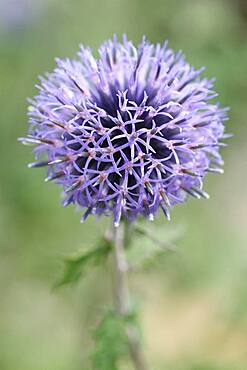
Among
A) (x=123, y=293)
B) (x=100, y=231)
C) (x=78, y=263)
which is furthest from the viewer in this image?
(x=100, y=231)

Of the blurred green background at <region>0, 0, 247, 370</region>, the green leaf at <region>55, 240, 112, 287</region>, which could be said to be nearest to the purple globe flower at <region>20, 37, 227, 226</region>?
the green leaf at <region>55, 240, 112, 287</region>

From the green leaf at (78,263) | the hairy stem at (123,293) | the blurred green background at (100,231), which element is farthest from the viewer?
the blurred green background at (100,231)

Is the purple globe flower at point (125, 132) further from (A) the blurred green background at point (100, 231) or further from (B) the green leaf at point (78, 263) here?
(A) the blurred green background at point (100, 231)

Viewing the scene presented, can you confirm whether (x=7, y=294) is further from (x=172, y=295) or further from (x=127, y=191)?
(x=127, y=191)

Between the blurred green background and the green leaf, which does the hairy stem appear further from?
the blurred green background

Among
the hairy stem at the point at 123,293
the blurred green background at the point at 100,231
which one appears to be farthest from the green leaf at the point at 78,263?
the blurred green background at the point at 100,231

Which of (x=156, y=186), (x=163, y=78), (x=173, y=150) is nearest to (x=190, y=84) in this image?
(x=163, y=78)

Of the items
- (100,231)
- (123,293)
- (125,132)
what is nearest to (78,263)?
(123,293)

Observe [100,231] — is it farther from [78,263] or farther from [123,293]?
[78,263]
